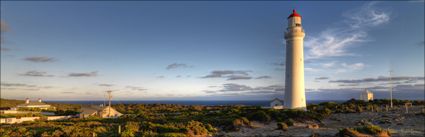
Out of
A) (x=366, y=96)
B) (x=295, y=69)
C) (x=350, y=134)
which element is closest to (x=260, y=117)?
(x=295, y=69)

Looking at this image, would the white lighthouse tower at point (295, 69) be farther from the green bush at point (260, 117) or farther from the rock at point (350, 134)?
the rock at point (350, 134)

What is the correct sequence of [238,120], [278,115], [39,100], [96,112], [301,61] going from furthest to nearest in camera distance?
[39,100] → [96,112] → [301,61] → [278,115] → [238,120]

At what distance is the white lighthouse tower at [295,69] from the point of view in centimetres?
3378

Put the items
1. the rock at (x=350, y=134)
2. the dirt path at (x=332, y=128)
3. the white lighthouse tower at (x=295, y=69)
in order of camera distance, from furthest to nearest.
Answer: the white lighthouse tower at (x=295, y=69) < the dirt path at (x=332, y=128) < the rock at (x=350, y=134)

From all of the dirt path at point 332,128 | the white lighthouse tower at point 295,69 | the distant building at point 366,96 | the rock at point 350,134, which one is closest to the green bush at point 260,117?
the dirt path at point 332,128

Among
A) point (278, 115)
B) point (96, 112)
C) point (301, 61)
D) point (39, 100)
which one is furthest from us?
point (39, 100)

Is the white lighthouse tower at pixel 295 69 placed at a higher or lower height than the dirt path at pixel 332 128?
higher

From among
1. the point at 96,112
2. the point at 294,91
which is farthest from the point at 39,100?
the point at 294,91

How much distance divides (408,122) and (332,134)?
9.83m

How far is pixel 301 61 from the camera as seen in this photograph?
1334 inches

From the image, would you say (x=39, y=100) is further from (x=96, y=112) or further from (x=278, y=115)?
(x=278, y=115)

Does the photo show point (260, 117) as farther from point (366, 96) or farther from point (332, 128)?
point (366, 96)

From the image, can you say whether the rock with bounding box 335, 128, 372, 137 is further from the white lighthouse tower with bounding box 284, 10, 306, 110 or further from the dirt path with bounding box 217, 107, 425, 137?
the white lighthouse tower with bounding box 284, 10, 306, 110

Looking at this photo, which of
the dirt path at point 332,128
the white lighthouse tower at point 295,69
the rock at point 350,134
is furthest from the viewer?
the white lighthouse tower at point 295,69
